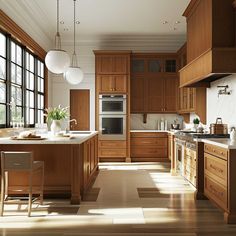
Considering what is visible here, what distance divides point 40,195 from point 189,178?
234 cm

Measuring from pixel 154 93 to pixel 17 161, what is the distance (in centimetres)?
556

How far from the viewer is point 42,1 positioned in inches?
250

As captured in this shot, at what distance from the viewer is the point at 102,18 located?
746 centimetres

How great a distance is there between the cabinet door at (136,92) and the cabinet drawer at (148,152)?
101cm

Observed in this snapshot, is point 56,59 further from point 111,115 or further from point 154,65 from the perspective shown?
point 154,65

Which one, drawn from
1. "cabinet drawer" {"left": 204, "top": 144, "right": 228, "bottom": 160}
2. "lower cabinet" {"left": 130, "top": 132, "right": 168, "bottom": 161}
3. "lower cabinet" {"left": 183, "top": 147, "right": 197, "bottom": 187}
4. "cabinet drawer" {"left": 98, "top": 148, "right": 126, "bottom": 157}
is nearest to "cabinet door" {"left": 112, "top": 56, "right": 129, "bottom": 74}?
"lower cabinet" {"left": 130, "top": 132, "right": 168, "bottom": 161}

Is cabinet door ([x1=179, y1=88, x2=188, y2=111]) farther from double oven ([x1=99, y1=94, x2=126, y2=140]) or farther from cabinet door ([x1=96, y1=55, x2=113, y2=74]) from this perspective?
cabinet door ([x1=96, y1=55, x2=113, y2=74])

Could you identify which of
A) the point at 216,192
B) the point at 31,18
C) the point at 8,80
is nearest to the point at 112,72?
the point at 31,18

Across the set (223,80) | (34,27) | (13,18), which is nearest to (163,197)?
(223,80)

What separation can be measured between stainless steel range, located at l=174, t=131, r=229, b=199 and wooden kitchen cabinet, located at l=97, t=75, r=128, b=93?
275cm

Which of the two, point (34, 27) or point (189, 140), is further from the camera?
point (34, 27)

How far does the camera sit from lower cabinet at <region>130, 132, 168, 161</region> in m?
8.72

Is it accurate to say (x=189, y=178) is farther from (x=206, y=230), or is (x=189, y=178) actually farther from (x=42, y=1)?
(x=42, y=1)

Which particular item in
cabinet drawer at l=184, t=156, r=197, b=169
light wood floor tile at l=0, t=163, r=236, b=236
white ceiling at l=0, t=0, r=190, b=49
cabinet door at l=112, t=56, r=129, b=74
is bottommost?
light wood floor tile at l=0, t=163, r=236, b=236
